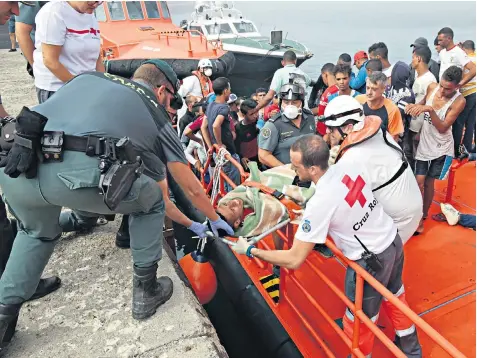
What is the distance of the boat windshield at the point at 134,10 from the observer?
41.4ft

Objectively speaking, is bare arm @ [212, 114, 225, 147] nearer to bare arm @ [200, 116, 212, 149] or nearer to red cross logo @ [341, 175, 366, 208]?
bare arm @ [200, 116, 212, 149]

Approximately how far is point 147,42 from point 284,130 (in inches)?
330

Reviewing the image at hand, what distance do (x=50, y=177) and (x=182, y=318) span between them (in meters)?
1.11

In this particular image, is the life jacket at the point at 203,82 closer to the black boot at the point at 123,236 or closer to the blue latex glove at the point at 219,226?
the black boot at the point at 123,236

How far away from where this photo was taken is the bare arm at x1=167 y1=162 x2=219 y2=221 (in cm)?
239

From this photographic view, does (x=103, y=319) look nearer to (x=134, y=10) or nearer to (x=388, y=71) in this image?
(x=388, y=71)

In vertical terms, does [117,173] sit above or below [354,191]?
above

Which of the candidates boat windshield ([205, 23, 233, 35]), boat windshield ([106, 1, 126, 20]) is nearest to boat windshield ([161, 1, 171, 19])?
boat windshield ([106, 1, 126, 20])

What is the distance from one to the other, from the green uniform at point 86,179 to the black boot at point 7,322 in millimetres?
41

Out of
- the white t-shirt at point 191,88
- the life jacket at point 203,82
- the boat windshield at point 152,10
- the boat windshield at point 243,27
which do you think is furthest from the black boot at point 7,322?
the boat windshield at point 243,27

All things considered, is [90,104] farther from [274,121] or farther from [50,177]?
[274,121]

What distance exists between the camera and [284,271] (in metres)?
Result: 2.93

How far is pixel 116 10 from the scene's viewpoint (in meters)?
12.5

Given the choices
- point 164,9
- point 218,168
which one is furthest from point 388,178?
point 164,9
